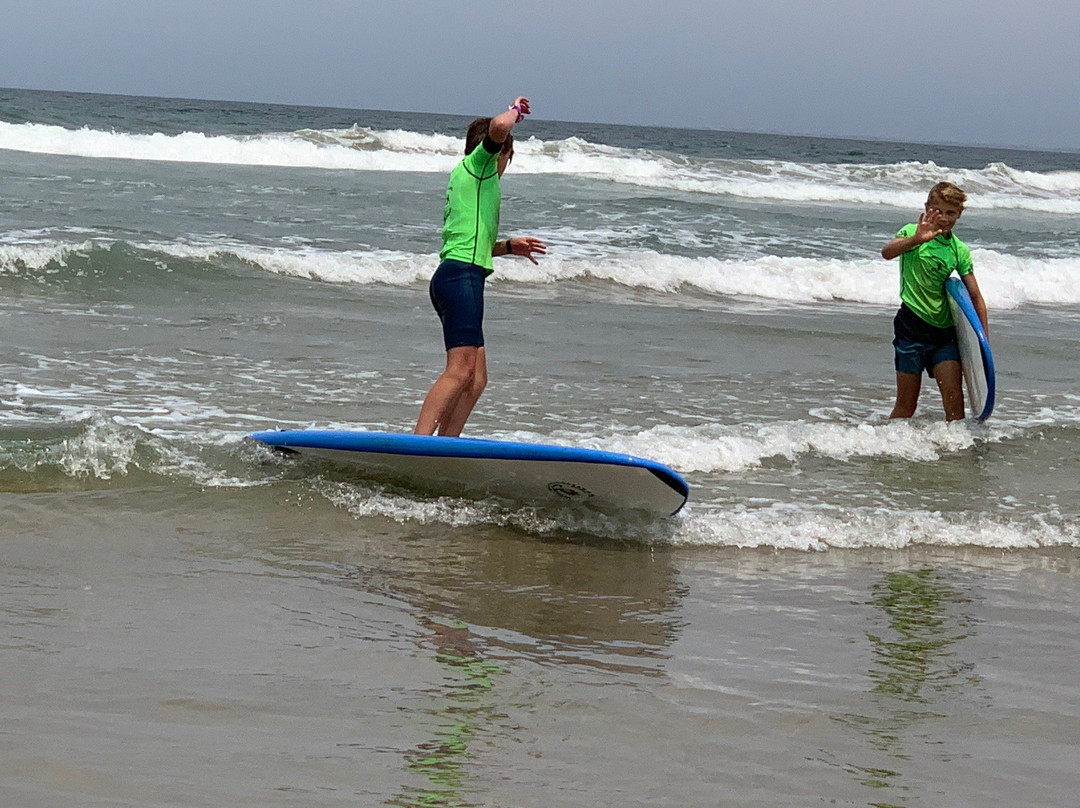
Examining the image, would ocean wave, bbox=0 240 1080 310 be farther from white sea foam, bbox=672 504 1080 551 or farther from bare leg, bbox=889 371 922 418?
white sea foam, bbox=672 504 1080 551

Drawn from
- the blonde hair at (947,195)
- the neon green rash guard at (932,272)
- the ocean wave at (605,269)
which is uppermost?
the blonde hair at (947,195)

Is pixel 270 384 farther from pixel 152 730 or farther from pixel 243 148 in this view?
pixel 243 148

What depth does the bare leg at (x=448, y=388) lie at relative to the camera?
540 centimetres

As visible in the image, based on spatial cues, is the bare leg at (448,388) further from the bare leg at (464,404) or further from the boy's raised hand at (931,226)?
the boy's raised hand at (931,226)

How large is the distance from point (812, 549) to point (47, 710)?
3.25 m

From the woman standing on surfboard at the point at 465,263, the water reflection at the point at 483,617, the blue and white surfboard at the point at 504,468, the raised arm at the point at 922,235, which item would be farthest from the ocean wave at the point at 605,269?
the water reflection at the point at 483,617

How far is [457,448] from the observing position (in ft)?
16.7

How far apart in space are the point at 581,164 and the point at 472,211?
2808 cm

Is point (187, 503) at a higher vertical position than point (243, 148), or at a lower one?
lower

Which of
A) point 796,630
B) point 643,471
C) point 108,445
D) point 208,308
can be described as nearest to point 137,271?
point 208,308

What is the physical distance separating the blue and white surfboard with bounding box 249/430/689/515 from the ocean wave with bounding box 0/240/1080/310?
6.52 m

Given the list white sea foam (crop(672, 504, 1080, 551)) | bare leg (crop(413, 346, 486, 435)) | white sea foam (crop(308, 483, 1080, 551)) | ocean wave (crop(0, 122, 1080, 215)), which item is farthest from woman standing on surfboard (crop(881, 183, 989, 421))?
ocean wave (crop(0, 122, 1080, 215))

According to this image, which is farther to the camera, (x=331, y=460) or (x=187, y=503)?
(x=331, y=460)

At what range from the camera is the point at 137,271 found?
37.7 ft
